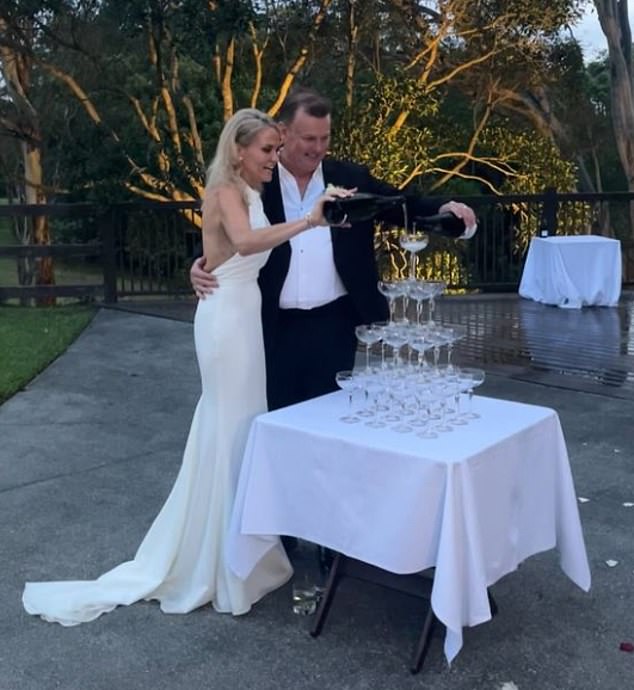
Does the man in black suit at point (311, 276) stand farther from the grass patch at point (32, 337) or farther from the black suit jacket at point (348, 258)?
the grass patch at point (32, 337)

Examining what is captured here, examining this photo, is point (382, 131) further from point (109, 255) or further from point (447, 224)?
point (447, 224)

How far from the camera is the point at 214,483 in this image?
11.9 feet

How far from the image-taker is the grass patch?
8.09 meters

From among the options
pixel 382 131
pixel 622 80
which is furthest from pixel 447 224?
pixel 622 80

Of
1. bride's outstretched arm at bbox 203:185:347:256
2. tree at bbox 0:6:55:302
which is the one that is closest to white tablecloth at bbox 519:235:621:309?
tree at bbox 0:6:55:302

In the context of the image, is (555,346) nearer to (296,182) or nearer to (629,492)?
(629,492)

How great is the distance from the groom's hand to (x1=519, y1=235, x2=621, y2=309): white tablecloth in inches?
344

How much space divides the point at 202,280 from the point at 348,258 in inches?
24.6

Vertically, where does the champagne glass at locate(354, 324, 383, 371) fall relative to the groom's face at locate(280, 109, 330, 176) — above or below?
below

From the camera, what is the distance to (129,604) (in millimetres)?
3688

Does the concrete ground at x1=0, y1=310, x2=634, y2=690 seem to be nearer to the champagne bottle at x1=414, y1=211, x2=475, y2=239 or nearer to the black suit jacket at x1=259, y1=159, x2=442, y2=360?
the black suit jacket at x1=259, y1=159, x2=442, y2=360

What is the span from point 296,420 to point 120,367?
5461 millimetres

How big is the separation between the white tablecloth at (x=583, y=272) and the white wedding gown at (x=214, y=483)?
8.65 metres

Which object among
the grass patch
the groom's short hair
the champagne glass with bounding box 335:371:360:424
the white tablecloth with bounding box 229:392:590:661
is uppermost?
the groom's short hair
